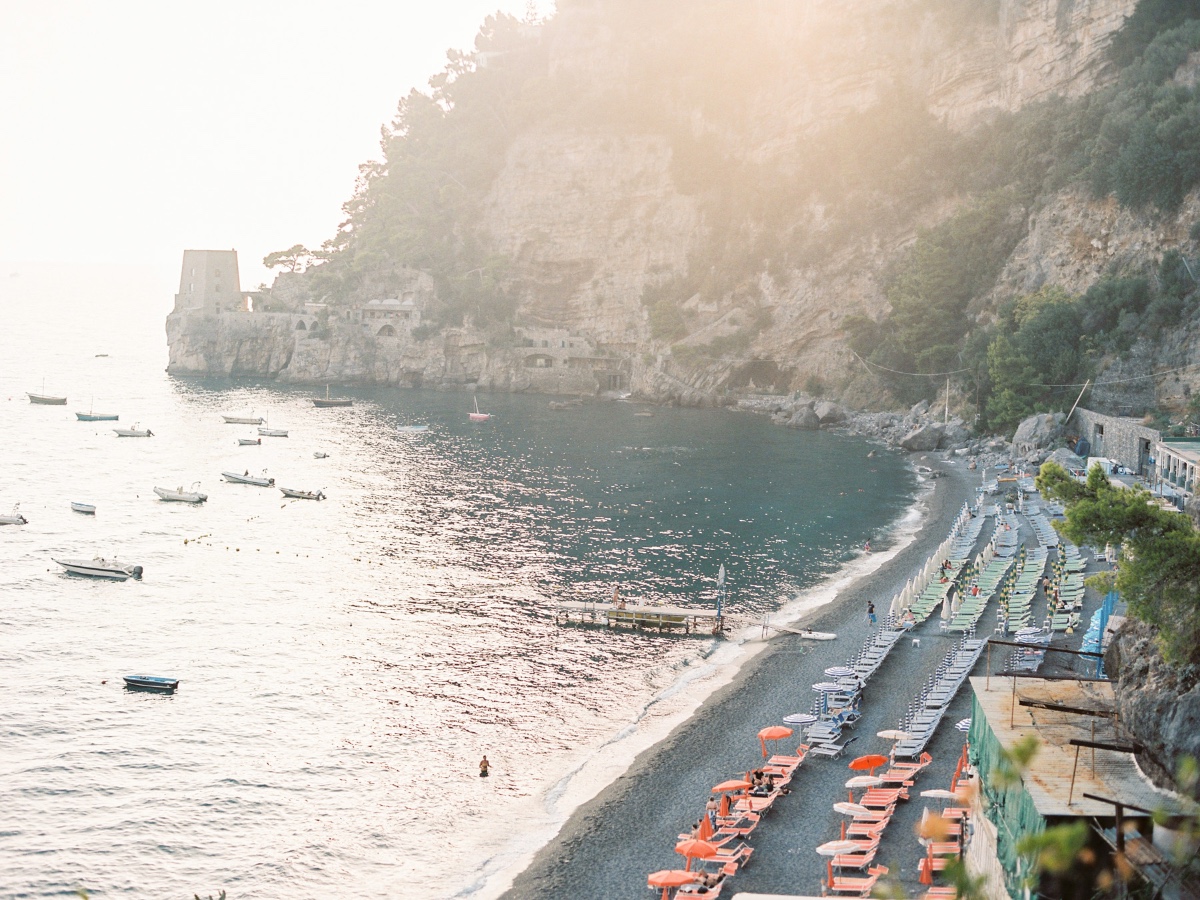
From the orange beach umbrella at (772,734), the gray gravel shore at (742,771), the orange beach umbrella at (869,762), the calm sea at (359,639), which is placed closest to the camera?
the gray gravel shore at (742,771)

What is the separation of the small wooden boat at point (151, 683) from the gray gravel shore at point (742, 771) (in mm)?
14921

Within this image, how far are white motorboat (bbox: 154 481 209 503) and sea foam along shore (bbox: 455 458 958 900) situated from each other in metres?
36.8

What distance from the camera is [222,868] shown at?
2391 cm

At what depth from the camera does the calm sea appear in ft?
83.5

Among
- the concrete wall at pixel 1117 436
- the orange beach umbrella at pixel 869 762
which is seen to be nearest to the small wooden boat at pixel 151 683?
the orange beach umbrella at pixel 869 762

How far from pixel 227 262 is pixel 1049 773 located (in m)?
130

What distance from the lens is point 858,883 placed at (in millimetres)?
21859

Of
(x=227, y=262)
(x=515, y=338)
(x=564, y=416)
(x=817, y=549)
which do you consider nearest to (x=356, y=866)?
(x=817, y=549)

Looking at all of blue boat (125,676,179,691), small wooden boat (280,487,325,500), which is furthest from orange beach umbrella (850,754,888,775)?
small wooden boat (280,487,325,500)

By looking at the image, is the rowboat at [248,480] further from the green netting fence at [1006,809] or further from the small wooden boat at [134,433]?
the green netting fence at [1006,809]

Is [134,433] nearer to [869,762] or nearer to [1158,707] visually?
[869,762]

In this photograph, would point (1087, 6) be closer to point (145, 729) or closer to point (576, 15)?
point (576, 15)

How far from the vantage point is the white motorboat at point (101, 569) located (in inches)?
1811

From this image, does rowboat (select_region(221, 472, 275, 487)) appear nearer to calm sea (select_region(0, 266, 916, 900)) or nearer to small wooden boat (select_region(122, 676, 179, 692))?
calm sea (select_region(0, 266, 916, 900))
